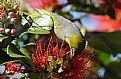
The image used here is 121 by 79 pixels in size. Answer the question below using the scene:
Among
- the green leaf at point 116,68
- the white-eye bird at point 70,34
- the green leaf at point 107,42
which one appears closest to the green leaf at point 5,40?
the white-eye bird at point 70,34

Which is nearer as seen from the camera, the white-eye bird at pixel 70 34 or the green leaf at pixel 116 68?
the white-eye bird at pixel 70 34

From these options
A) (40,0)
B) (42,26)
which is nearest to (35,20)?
(42,26)

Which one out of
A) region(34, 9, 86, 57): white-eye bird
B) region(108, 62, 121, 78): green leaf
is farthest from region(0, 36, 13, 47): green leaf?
region(108, 62, 121, 78): green leaf

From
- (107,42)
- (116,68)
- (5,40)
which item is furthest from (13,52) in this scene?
(116,68)

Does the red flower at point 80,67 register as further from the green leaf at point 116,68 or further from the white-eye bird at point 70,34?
the green leaf at point 116,68

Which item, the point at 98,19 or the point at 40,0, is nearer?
the point at 40,0

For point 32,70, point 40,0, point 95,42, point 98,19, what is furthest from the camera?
point 98,19

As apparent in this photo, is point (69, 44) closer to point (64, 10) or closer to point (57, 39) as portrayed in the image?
point (57, 39)
